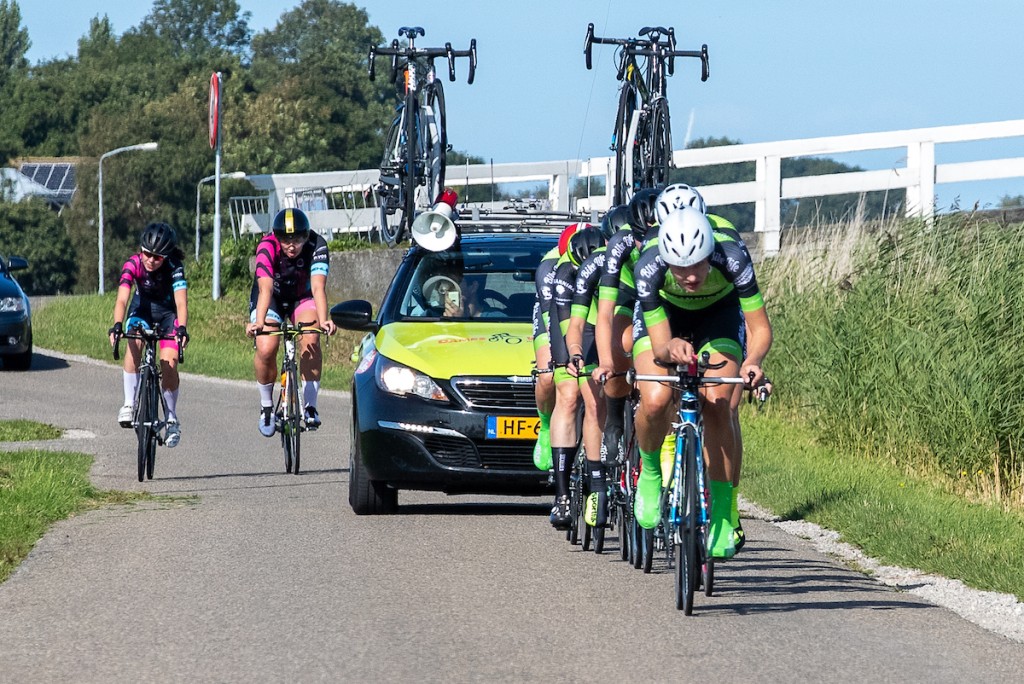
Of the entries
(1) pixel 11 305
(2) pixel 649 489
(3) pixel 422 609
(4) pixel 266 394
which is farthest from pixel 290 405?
(1) pixel 11 305

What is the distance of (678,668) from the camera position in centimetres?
683

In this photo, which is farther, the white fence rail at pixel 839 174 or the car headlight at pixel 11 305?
the car headlight at pixel 11 305

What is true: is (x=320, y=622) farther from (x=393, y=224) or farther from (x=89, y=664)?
(x=393, y=224)

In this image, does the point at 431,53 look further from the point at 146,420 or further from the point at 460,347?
the point at 460,347

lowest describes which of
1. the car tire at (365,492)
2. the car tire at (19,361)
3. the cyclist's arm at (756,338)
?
the car tire at (19,361)

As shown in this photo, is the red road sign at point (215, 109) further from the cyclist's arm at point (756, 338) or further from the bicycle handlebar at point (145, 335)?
the cyclist's arm at point (756, 338)

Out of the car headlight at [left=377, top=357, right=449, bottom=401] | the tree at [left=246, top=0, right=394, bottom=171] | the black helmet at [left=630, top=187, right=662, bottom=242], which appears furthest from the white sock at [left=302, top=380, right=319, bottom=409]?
the tree at [left=246, top=0, right=394, bottom=171]

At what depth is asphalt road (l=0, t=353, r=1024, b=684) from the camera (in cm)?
686

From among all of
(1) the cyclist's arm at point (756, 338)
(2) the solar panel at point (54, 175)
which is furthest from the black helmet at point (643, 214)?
(2) the solar panel at point (54, 175)

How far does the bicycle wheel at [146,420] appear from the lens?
1381cm

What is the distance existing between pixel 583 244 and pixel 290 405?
5010 mm

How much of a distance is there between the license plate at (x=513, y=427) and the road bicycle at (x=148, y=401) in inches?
134

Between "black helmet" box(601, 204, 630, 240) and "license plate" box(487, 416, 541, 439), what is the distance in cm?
175

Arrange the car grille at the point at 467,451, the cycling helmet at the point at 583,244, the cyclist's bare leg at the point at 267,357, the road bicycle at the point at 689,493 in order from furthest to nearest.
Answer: the cyclist's bare leg at the point at 267,357 < the car grille at the point at 467,451 < the cycling helmet at the point at 583,244 < the road bicycle at the point at 689,493
